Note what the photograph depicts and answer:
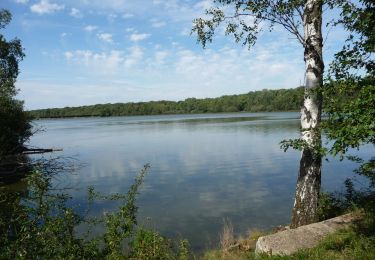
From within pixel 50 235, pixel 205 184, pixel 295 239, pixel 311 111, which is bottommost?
pixel 205 184

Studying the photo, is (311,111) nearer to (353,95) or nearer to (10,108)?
(353,95)

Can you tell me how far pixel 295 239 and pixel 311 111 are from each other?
370cm

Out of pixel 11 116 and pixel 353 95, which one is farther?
pixel 11 116

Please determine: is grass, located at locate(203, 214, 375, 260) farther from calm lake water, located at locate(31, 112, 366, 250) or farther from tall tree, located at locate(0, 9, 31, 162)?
tall tree, located at locate(0, 9, 31, 162)

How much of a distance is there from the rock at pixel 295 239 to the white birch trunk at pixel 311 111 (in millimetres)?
1042

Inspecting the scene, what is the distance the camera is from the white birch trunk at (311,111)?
1084 centimetres

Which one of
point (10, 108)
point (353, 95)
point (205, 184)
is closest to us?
point (353, 95)

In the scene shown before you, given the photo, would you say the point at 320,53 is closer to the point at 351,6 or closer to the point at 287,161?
the point at 351,6

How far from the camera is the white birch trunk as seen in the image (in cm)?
1084

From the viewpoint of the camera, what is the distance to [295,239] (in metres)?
9.21

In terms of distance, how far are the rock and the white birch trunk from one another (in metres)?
1.04

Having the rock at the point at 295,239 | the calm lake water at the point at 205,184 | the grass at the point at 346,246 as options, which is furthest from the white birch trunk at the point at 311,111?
the calm lake water at the point at 205,184

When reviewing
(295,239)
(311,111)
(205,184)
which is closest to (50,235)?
(295,239)

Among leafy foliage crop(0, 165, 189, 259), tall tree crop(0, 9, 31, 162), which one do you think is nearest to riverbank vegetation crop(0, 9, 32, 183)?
tall tree crop(0, 9, 31, 162)
